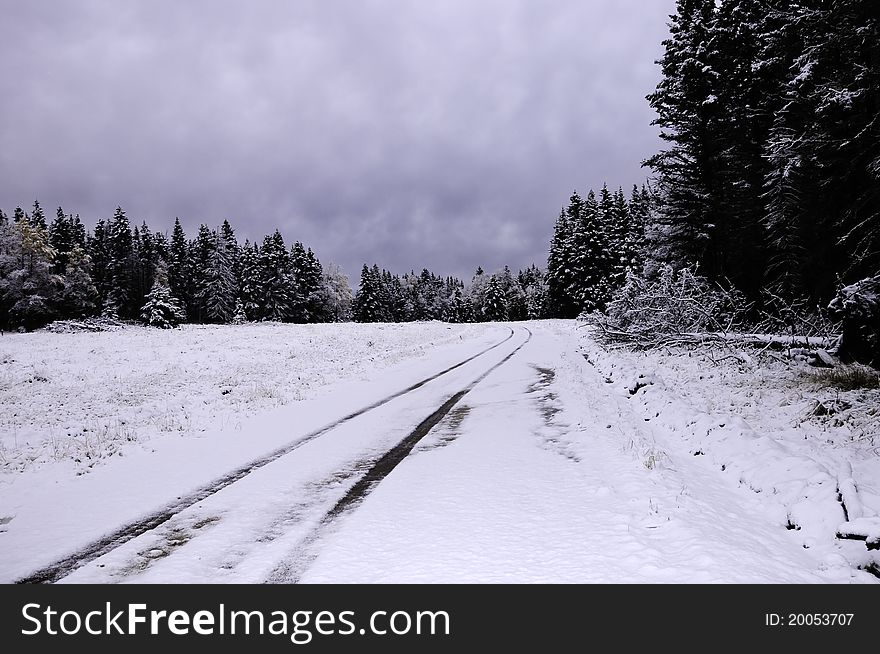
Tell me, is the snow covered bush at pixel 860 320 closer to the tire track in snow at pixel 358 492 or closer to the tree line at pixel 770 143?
the tree line at pixel 770 143

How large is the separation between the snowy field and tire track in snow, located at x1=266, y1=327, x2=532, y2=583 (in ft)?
12.7

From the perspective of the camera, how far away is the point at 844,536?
3869 millimetres

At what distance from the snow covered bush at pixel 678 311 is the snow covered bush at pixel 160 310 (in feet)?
145

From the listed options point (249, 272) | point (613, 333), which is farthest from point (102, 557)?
point (249, 272)

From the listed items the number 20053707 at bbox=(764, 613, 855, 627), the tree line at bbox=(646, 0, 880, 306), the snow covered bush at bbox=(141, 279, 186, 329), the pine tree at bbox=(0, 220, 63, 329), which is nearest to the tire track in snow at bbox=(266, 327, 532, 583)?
the number 20053707 at bbox=(764, 613, 855, 627)

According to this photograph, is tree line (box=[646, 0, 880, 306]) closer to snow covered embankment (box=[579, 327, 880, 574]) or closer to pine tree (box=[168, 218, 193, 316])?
snow covered embankment (box=[579, 327, 880, 574])

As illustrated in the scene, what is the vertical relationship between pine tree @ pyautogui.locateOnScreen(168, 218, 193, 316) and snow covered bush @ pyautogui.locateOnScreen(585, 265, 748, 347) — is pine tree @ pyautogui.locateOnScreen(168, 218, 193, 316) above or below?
above

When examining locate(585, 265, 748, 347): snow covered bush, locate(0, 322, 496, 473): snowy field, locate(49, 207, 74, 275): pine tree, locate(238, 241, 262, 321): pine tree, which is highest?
locate(49, 207, 74, 275): pine tree

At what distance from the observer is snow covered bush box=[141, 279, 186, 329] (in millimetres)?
46281

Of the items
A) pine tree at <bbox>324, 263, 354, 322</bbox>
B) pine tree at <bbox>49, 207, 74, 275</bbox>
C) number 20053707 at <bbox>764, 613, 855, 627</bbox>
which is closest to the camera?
number 20053707 at <bbox>764, 613, 855, 627</bbox>

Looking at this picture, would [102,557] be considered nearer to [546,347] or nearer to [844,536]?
[844,536]

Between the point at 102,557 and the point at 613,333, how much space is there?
16.5 m

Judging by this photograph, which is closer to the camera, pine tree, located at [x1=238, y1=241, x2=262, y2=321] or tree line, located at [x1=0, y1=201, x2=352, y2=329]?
tree line, located at [x1=0, y1=201, x2=352, y2=329]

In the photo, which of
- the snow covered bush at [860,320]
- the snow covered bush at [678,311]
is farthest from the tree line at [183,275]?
the snow covered bush at [860,320]
